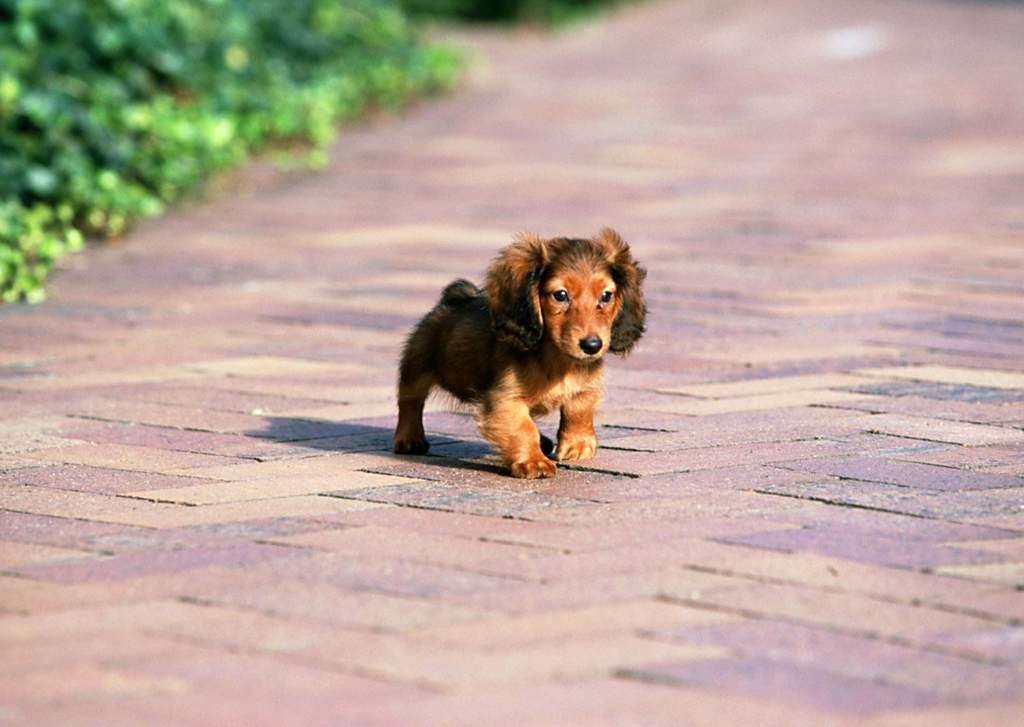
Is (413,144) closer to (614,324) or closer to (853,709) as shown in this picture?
(614,324)

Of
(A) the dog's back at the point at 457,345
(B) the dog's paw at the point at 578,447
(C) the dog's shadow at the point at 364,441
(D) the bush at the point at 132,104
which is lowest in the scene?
(C) the dog's shadow at the point at 364,441

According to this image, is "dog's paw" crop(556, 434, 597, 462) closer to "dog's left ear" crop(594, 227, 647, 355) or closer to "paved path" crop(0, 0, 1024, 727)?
"paved path" crop(0, 0, 1024, 727)

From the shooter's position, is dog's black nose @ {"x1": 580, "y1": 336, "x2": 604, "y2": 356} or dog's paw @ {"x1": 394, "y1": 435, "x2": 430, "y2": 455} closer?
dog's black nose @ {"x1": 580, "y1": 336, "x2": 604, "y2": 356}

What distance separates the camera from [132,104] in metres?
9.40

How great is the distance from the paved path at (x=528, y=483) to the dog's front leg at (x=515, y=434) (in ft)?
0.18

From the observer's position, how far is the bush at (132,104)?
322 inches

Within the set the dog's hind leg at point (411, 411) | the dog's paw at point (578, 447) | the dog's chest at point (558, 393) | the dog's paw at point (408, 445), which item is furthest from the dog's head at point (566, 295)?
the dog's paw at point (408, 445)

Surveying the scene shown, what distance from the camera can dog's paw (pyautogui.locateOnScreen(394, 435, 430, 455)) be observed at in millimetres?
4836

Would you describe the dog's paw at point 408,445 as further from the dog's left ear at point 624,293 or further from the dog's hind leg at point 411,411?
the dog's left ear at point 624,293

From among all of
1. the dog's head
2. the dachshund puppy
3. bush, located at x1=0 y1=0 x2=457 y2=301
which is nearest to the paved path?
the dachshund puppy

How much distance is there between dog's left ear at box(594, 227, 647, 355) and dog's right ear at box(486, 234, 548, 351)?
0.56 ft

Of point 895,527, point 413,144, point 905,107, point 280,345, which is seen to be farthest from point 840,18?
point 895,527

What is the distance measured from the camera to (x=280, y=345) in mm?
6211

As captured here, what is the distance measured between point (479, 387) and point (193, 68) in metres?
6.19
